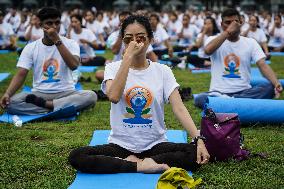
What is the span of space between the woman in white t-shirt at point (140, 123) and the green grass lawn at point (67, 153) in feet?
0.72

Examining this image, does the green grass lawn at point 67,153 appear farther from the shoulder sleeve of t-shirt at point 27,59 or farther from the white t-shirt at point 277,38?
the white t-shirt at point 277,38

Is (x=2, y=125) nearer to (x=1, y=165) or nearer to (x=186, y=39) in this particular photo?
(x=1, y=165)

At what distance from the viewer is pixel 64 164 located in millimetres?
4668

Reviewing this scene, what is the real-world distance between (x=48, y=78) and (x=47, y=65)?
0.18m

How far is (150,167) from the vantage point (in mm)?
4160

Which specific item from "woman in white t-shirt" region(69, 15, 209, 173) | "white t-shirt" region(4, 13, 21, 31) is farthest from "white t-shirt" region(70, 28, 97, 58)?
"white t-shirt" region(4, 13, 21, 31)

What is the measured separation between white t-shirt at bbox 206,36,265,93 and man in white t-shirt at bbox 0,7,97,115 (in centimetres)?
174

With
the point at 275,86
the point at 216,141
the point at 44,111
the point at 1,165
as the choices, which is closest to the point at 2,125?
the point at 44,111

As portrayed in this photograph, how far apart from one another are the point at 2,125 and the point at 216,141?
2.81 metres

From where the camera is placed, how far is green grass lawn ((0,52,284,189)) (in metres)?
4.16

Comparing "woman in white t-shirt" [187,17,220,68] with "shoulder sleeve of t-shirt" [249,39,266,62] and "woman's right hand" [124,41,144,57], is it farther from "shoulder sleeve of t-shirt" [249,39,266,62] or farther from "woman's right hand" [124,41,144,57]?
"woman's right hand" [124,41,144,57]

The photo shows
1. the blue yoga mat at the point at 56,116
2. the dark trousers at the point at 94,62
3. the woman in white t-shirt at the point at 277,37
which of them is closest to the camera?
the blue yoga mat at the point at 56,116

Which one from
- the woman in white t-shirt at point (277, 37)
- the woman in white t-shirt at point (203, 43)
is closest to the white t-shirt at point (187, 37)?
the woman in white t-shirt at point (277, 37)

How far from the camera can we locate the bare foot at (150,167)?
4.15 meters
